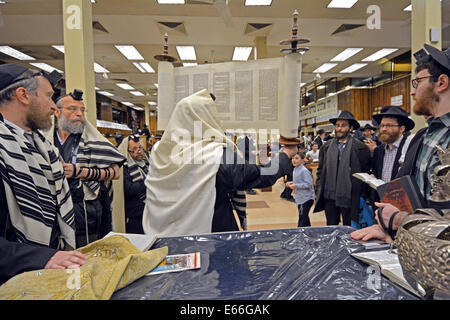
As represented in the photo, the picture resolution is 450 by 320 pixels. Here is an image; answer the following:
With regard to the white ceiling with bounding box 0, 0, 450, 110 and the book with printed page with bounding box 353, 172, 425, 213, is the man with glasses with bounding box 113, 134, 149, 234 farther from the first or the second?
the white ceiling with bounding box 0, 0, 450, 110

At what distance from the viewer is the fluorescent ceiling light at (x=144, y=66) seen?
881cm

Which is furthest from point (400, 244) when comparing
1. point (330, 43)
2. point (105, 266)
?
point (330, 43)

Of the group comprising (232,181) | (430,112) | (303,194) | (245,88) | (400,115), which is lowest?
(303,194)

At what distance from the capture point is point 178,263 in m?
1.00

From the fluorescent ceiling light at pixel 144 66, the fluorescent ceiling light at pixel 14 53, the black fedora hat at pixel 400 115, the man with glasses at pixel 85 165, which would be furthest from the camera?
the fluorescent ceiling light at pixel 144 66

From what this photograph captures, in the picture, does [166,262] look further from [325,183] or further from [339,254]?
[325,183]

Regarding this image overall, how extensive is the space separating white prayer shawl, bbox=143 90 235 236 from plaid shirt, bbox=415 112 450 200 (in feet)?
3.41

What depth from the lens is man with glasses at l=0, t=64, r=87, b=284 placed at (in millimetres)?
882

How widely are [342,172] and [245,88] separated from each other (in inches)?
66.4

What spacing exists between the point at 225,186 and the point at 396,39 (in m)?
7.15

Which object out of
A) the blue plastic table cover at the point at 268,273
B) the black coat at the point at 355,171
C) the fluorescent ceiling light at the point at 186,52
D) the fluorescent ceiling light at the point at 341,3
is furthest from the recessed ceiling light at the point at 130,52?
the blue plastic table cover at the point at 268,273

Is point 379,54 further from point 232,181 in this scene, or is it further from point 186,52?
point 232,181

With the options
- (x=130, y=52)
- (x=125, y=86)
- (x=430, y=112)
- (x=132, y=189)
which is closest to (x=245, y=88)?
(x=430, y=112)

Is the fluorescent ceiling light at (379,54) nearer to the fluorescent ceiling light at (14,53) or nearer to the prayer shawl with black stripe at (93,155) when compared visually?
the prayer shawl with black stripe at (93,155)
